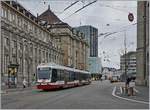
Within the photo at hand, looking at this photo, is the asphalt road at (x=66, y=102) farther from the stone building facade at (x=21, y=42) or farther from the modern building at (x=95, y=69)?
the modern building at (x=95, y=69)

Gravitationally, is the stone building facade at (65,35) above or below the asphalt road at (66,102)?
above

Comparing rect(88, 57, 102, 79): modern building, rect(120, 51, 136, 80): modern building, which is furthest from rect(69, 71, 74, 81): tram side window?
rect(88, 57, 102, 79): modern building

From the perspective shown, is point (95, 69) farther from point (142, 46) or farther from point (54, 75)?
point (54, 75)

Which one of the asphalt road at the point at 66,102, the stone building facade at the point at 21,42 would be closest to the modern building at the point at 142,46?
the stone building facade at the point at 21,42

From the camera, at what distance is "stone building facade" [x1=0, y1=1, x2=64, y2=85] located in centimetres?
6328

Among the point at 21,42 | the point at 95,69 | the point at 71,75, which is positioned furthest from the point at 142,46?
the point at 95,69

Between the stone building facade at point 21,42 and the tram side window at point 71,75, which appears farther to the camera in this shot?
the stone building facade at point 21,42

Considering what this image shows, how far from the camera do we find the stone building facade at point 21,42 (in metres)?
63.3

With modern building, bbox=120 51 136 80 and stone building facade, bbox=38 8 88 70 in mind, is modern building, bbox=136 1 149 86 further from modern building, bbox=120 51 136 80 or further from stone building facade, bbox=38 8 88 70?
stone building facade, bbox=38 8 88 70

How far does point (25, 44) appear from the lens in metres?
75.9

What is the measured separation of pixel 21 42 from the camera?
238 feet

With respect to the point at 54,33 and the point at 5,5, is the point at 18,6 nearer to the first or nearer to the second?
the point at 5,5

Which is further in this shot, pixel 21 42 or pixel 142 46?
pixel 21 42

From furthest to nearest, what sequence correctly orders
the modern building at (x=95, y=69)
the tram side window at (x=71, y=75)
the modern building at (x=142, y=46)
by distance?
the modern building at (x=95, y=69), the modern building at (x=142, y=46), the tram side window at (x=71, y=75)
